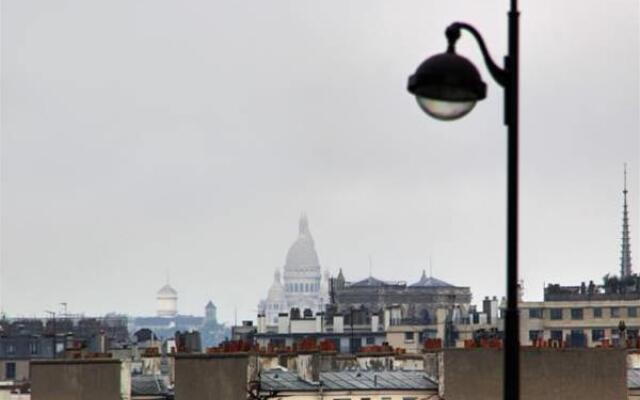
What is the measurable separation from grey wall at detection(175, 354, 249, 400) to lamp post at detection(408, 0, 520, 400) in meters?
49.2

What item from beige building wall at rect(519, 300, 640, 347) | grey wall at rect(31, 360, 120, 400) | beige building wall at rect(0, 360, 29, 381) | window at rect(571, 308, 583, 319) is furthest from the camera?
window at rect(571, 308, 583, 319)

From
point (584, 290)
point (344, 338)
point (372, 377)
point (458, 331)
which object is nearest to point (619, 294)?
point (584, 290)

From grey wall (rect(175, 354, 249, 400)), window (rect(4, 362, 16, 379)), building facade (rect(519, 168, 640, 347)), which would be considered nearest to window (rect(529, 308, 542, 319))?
building facade (rect(519, 168, 640, 347))

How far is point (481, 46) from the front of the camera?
17.2 metres

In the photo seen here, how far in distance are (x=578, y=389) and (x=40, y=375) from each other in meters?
16.1

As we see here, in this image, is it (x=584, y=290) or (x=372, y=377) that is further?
(x=584, y=290)

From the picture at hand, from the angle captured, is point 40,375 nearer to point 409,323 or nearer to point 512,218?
point 512,218

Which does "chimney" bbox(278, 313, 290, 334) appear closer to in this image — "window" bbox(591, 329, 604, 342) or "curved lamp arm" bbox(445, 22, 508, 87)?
"window" bbox(591, 329, 604, 342)

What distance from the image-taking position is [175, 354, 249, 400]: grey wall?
66438mm

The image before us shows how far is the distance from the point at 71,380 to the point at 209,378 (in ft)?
13.8

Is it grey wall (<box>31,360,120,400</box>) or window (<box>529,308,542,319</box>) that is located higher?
window (<box>529,308,542,319</box>)

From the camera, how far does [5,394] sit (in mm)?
83188

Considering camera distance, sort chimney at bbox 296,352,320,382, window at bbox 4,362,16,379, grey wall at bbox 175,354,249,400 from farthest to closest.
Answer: window at bbox 4,362,16,379 → chimney at bbox 296,352,320,382 → grey wall at bbox 175,354,249,400

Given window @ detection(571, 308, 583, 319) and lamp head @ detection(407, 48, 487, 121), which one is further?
window @ detection(571, 308, 583, 319)
